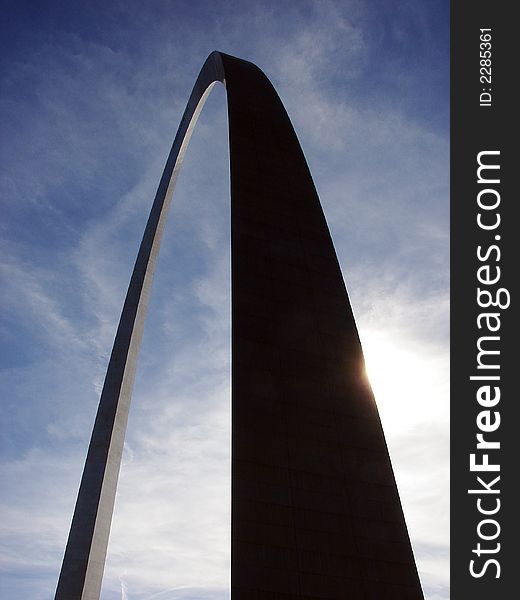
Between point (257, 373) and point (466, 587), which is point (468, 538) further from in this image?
point (257, 373)

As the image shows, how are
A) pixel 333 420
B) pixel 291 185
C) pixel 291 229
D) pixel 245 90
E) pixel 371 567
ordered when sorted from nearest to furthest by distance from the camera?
pixel 371 567 < pixel 333 420 < pixel 291 229 < pixel 291 185 < pixel 245 90

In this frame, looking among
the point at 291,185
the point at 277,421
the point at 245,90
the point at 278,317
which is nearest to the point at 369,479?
the point at 277,421

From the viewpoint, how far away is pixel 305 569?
11.0 metres

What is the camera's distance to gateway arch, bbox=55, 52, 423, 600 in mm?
11117

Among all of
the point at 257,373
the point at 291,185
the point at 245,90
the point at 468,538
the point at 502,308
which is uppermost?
the point at 245,90

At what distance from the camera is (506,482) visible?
11000 millimetres

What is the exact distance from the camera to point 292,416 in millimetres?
12969

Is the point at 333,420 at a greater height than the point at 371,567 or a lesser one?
greater

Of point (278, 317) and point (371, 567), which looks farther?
point (278, 317)

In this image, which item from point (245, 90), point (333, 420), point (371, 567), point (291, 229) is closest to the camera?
point (371, 567)

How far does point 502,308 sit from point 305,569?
6462 mm

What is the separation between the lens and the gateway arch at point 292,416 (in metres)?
11.1

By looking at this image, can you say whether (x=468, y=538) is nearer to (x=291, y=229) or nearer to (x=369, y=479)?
(x=369, y=479)

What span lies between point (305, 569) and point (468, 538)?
3.09 m
